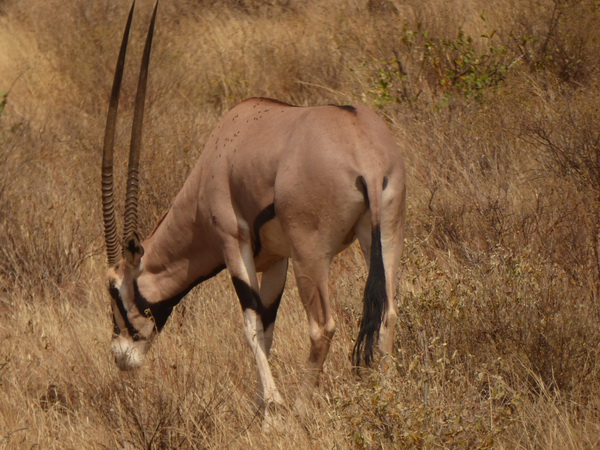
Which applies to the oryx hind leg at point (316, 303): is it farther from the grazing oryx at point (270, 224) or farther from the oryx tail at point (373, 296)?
the oryx tail at point (373, 296)

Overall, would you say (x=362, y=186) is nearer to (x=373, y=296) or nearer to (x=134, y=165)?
(x=373, y=296)

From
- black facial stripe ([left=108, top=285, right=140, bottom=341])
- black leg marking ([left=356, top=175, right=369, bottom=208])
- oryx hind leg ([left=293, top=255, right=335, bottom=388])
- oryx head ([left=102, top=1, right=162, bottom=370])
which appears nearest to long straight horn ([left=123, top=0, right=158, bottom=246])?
oryx head ([left=102, top=1, right=162, bottom=370])

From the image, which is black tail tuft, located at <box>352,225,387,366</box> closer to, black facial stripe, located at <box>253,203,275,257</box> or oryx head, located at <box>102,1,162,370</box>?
black facial stripe, located at <box>253,203,275,257</box>

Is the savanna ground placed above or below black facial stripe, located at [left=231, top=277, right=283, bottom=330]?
below

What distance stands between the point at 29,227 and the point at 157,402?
3.24 meters

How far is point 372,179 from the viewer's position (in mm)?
4379

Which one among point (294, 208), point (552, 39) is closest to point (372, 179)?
point (294, 208)

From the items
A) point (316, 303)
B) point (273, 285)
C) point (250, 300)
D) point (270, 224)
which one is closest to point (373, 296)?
point (316, 303)

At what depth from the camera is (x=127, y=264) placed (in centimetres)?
564

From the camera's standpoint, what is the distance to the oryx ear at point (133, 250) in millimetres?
5488

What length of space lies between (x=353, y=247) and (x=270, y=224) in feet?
7.39

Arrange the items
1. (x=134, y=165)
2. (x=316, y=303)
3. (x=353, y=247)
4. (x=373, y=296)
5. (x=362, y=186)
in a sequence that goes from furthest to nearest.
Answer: (x=353, y=247) < (x=134, y=165) < (x=316, y=303) < (x=362, y=186) < (x=373, y=296)

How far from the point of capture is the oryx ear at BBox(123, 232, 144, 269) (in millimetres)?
5488

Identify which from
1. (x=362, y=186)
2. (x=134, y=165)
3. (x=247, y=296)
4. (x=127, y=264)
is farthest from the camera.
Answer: (x=127, y=264)
